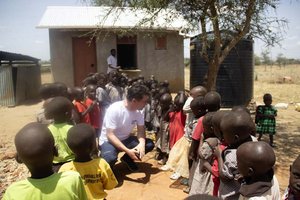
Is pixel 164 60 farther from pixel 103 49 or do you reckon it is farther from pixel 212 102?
pixel 212 102

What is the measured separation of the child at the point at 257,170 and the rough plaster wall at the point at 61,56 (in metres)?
11.7

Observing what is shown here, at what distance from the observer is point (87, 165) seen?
2.70 metres

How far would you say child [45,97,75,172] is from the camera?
120 inches

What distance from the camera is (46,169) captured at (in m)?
1.86

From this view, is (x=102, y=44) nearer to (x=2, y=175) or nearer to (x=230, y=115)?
(x=2, y=175)

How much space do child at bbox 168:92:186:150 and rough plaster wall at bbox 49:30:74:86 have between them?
8906 mm

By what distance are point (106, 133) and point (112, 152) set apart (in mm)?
280

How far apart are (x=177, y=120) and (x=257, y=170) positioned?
9.25 ft

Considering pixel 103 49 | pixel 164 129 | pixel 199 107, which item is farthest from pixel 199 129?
pixel 103 49

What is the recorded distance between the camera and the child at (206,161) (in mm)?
3027

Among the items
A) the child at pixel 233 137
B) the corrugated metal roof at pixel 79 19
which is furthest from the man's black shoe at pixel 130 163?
the corrugated metal roof at pixel 79 19

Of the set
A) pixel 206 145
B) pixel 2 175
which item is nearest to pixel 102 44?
pixel 2 175

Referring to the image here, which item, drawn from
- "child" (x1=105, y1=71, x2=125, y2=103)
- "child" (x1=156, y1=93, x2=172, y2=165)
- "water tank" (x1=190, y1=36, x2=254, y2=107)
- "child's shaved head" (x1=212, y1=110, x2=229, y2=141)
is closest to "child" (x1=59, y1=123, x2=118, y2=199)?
"child's shaved head" (x1=212, y1=110, x2=229, y2=141)

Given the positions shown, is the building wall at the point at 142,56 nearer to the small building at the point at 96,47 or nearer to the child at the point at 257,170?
the small building at the point at 96,47
